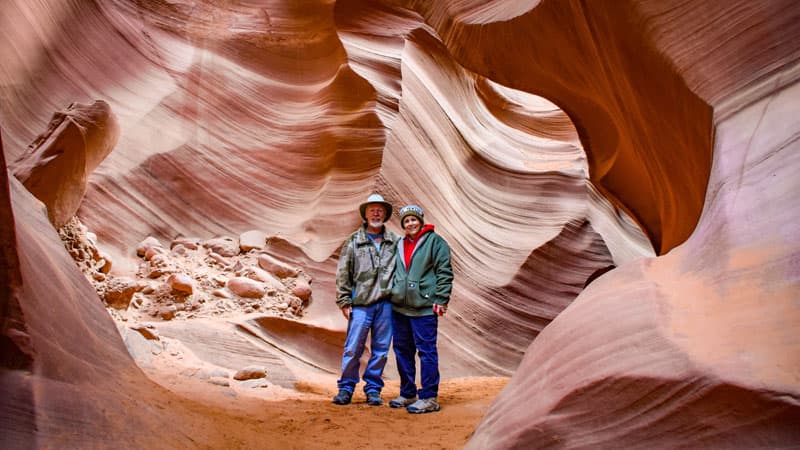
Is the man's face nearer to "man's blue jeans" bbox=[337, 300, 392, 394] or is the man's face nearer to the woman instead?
the woman

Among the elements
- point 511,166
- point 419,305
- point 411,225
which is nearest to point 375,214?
point 411,225

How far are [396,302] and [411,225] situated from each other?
0.55m

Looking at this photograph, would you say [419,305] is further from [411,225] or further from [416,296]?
Answer: [411,225]

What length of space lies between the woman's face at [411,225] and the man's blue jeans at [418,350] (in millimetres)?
591

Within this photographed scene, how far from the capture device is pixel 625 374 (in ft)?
7.63

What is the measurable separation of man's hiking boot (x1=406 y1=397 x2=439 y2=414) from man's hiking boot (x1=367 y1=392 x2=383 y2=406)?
0.88 ft

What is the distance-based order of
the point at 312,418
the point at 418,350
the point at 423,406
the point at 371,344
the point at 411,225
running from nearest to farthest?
the point at 312,418, the point at 423,406, the point at 418,350, the point at 371,344, the point at 411,225

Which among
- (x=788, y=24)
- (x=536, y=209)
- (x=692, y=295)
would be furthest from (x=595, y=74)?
(x=536, y=209)

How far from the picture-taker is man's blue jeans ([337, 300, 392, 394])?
15.2 feet

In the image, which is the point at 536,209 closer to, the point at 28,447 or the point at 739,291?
the point at 739,291

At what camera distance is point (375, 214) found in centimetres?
490

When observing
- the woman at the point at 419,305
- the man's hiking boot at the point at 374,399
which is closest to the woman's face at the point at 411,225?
the woman at the point at 419,305

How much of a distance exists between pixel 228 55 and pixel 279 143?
1.42 metres

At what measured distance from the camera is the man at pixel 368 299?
182 inches
